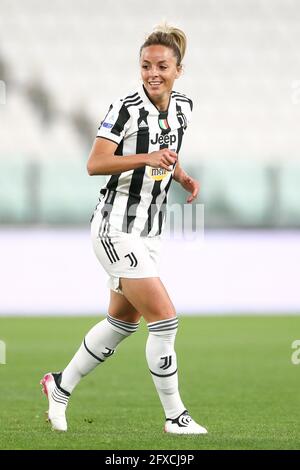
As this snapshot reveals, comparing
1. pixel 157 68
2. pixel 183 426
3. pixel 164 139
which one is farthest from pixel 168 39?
pixel 183 426

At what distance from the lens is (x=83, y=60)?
16391 mm

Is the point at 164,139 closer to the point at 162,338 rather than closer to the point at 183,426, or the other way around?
the point at 162,338

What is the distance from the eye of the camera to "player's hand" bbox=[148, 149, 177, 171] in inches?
190

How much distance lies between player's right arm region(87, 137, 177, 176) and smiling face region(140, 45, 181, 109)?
→ 362 millimetres

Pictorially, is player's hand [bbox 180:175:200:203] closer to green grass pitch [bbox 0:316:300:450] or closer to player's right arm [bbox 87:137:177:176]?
player's right arm [bbox 87:137:177:176]

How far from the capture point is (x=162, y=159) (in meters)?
4.82

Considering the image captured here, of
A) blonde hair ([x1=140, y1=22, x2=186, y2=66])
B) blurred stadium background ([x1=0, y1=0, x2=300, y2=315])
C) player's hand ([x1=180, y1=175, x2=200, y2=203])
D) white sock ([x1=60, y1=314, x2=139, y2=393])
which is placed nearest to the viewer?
blonde hair ([x1=140, y1=22, x2=186, y2=66])

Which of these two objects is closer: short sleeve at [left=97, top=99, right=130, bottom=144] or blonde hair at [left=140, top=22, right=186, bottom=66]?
short sleeve at [left=97, top=99, right=130, bottom=144]

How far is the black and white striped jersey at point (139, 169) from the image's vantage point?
5.07 m

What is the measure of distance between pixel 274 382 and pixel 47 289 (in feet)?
20.8

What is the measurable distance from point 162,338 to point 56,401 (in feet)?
2.47

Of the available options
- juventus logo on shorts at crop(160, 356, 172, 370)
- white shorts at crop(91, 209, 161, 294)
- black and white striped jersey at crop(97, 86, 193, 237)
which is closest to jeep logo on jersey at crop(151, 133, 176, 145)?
black and white striped jersey at crop(97, 86, 193, 237)
